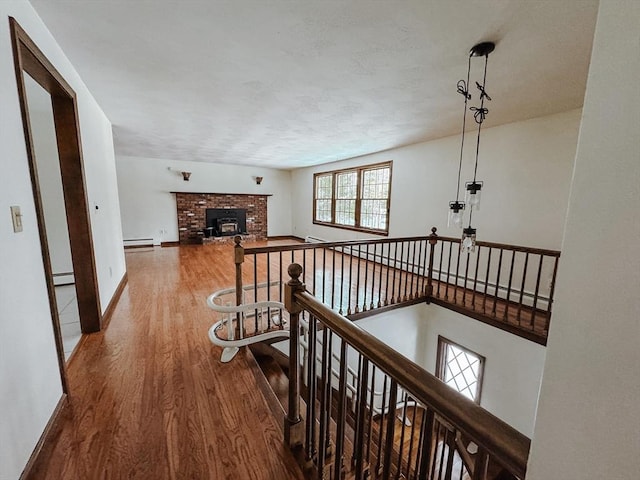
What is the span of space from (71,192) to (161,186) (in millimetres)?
5189

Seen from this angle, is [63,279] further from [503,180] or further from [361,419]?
[503,180]

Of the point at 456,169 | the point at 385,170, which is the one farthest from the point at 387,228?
the point at 456,169

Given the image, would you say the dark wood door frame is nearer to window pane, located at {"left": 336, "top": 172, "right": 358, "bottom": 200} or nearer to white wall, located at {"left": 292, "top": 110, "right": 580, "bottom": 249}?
white wall, located at {"left": 292, "top": 110, "right": 580, "bottom": 249}

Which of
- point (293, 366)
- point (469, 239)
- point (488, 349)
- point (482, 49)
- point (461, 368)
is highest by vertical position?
point (482, 49)

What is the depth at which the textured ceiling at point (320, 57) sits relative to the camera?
59.1 inches

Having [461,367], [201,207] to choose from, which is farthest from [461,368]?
[201,207]

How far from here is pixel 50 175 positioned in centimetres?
337

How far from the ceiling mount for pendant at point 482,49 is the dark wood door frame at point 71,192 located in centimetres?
259

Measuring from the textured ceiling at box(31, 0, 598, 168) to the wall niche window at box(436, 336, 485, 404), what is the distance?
9.31 feet

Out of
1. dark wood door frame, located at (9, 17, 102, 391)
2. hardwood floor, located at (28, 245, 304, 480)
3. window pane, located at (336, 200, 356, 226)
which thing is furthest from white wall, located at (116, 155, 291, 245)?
dark wood door frame, located at (9, 17, 102, 391)

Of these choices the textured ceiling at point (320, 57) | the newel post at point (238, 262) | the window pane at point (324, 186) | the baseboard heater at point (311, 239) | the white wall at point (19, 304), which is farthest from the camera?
the baseboard heater at point (311, 239)

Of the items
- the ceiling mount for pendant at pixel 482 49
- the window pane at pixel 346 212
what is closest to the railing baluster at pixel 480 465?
the ceiling mount for pendant at pixel 482 49

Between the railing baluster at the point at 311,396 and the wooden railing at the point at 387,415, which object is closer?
the wooden railing at the point at 387,415

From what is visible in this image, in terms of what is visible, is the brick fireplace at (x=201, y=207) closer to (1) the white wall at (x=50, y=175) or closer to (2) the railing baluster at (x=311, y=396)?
(1) the white wall at (x=50, y=175)
